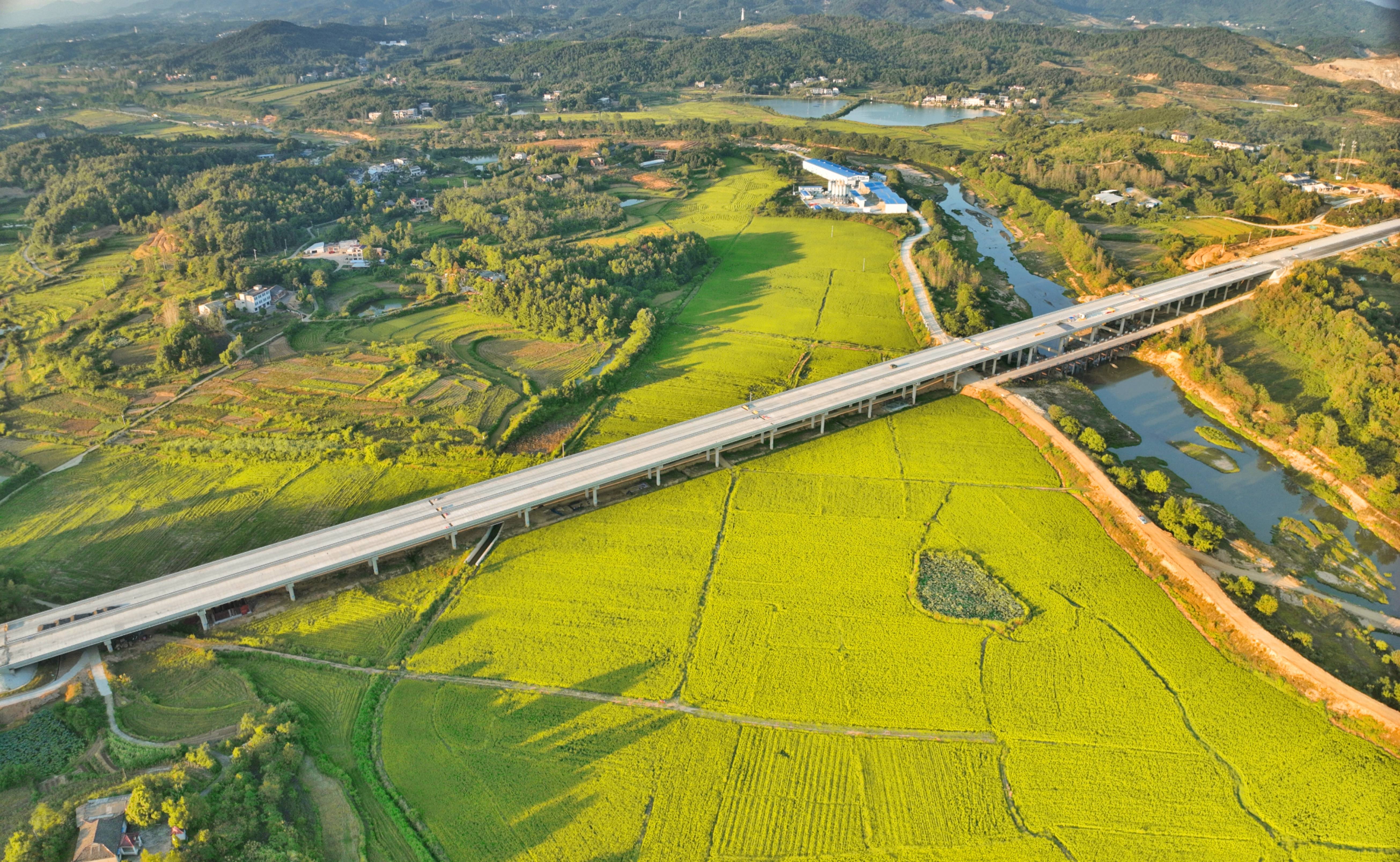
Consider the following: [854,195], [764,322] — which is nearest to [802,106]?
[854,195]

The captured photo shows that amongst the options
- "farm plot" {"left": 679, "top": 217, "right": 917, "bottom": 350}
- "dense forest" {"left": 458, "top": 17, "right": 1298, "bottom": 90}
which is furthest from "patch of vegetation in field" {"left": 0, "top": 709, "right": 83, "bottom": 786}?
"dense forest" {"left": 458, "top": 17, "right": 1298, "bottom": 90}

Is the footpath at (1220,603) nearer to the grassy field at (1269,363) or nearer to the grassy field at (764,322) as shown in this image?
the grassy field at (764,322)

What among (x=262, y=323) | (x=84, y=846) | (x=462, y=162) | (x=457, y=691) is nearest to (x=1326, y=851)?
(x=457, y=691)

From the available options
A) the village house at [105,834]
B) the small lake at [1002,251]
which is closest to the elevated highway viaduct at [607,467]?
the small lake at [1002,251]

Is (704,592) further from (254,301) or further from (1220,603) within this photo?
(254,301)

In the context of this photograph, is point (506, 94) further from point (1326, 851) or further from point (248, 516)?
point (1326, 851)

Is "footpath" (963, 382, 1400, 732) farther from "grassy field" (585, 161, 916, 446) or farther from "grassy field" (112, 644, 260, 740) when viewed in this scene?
"grassy field" (112, 644, 260, 740)
